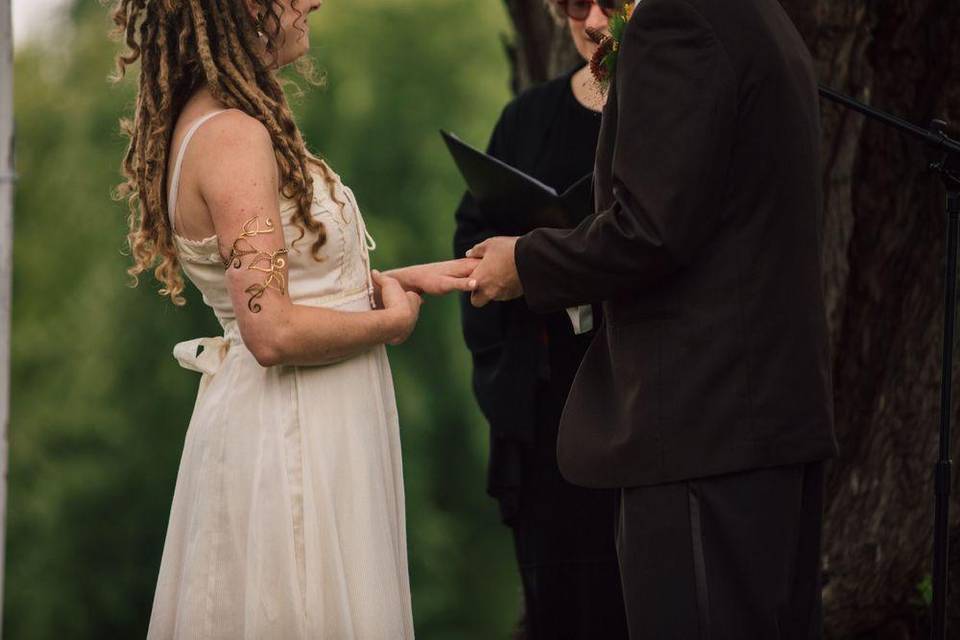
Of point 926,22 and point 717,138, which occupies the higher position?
point 926,22

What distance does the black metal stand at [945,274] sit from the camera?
280 cm

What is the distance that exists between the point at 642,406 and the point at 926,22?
221 cm

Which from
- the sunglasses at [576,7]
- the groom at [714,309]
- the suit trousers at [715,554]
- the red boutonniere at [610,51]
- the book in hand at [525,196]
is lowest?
the suit trousers at [715,554]

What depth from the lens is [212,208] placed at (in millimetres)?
2561

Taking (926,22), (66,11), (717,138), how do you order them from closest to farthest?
(717,138) → (926,22) → (66,11)

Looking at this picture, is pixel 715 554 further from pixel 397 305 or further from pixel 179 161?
pixel 179 161

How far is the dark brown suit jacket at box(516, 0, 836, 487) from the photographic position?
240 cm

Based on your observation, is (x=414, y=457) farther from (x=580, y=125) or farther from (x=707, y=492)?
(x=707, y=492)

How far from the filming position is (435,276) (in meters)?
2.97

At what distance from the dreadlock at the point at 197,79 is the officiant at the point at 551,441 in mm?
903

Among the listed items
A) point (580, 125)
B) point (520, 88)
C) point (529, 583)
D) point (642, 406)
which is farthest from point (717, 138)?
point (520, 88)

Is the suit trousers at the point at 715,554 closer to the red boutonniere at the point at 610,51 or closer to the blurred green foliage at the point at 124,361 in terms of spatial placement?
the red boutonniere at the point at 610,51

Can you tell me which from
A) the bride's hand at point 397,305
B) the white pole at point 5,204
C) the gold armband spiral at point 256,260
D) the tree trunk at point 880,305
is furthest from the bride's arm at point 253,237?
the tree trunk at point 880,305

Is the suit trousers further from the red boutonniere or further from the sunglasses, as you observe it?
the sunglasses
